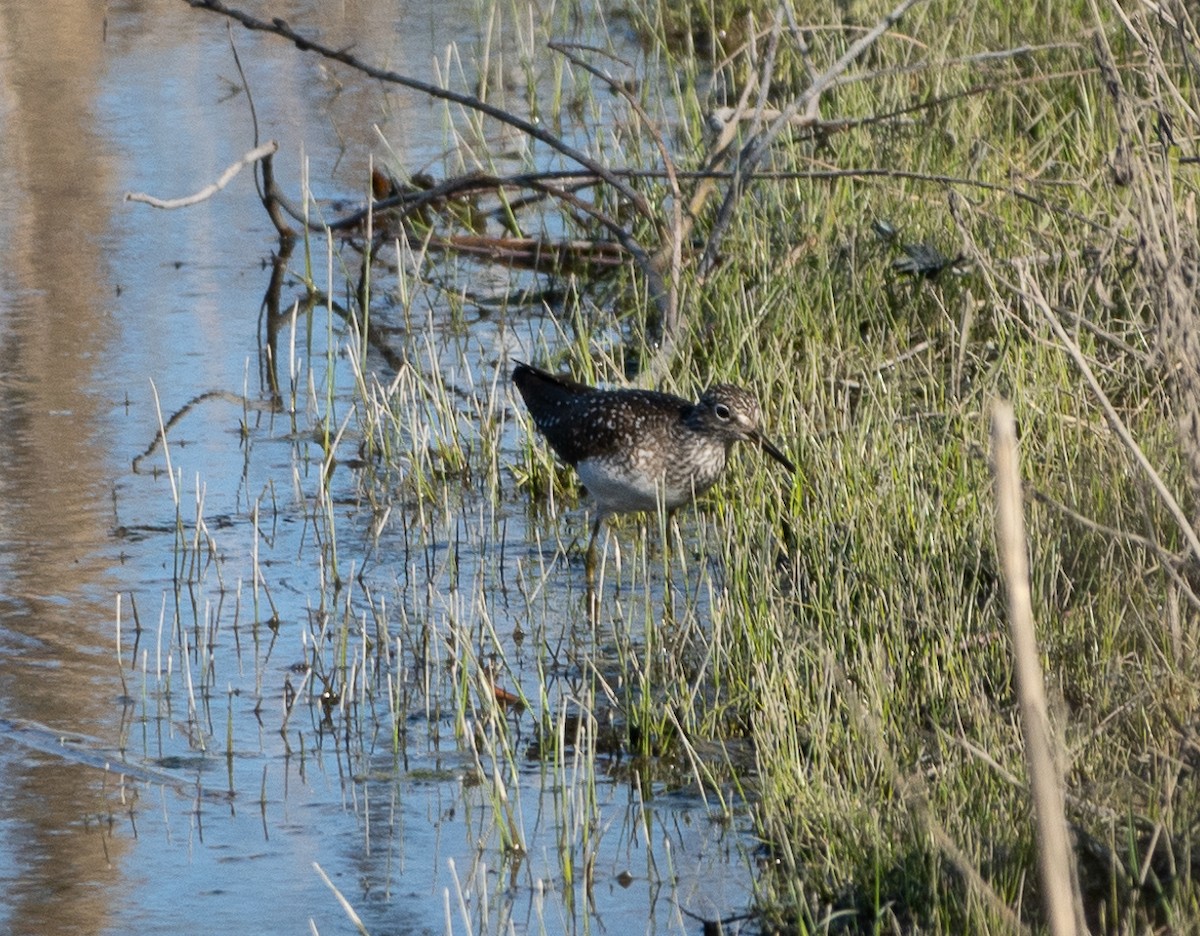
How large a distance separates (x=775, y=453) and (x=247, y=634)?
1852 millimetres

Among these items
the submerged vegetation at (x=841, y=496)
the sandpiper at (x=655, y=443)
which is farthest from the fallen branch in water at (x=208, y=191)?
the sandpiper at (x=655, y=443)

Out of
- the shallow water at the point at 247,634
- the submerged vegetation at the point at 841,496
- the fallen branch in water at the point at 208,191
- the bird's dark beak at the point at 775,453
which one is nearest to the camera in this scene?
the submerged vegetation at the point at 841,496

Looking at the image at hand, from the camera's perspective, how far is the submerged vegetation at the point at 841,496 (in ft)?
13.3

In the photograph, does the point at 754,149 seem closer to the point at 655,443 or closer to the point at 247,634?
the point at 655,443

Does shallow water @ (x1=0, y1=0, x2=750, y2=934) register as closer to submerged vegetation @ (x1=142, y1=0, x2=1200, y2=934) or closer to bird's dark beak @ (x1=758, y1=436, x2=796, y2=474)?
submerged vegetation @ (x1=142, y1=0, x2=1200, y2=934)

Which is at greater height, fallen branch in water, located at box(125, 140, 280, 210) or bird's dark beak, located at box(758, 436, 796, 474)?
fallen branch in water, located at box(125, 140, 280, 210)

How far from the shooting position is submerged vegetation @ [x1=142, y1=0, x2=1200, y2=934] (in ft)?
13.3

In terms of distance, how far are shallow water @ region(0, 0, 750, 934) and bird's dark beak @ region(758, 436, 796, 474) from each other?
0.83 meters

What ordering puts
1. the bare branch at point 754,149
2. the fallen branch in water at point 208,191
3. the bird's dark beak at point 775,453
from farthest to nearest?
the fallen branch in water at point 208,191 < the bare branch at point 754,149 < the bird's dark beak at point 775,453

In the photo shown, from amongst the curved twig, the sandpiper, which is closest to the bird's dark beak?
the sandpiper

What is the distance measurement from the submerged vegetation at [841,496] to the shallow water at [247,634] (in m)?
0.05

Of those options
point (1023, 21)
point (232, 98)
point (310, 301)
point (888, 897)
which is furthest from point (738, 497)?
point (232, 98)

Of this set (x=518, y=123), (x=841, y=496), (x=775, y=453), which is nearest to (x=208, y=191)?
→ (x=518, y=123)

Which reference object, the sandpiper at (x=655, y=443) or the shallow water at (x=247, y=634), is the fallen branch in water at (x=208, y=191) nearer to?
the shallow water at (x=247, y=634)
